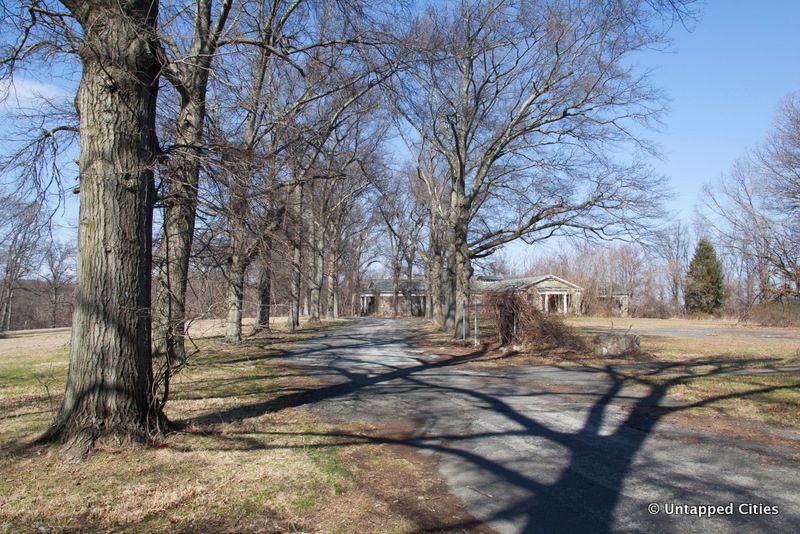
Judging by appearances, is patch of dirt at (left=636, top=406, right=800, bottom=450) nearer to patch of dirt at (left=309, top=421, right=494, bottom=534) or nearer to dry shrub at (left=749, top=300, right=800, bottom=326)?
patch of dirt at (left=309, top=421, right=494, bottom=534)

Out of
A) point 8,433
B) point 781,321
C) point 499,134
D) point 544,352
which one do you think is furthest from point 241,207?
point 781,321

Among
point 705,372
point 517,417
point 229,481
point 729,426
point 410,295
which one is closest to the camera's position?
point 229,481

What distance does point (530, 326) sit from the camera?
16406 mm

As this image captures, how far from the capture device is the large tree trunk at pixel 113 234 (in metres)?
5.20

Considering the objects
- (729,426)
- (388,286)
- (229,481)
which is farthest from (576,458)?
(388,286)

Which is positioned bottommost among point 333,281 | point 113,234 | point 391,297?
point 391,297

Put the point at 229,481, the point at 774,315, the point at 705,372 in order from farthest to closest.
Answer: the point at 774,315
the point at 705,372
the point at 229,481

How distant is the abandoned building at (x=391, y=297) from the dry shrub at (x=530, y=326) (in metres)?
44.6

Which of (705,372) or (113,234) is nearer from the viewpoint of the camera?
(113,234)

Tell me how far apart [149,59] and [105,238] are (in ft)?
6.60

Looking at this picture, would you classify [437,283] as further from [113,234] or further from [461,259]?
[113,234]

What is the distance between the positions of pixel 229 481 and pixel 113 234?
2747 millimetres

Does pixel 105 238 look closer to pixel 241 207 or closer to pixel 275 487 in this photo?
pixel 241 207

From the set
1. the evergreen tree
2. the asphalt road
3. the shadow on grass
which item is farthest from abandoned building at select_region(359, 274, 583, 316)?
the asphalt road
